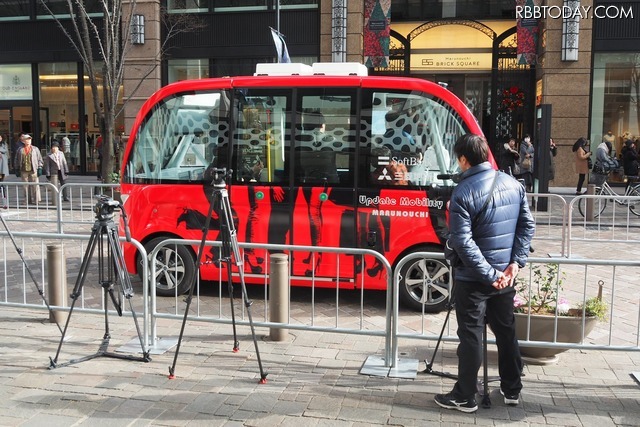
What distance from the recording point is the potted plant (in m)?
5.12

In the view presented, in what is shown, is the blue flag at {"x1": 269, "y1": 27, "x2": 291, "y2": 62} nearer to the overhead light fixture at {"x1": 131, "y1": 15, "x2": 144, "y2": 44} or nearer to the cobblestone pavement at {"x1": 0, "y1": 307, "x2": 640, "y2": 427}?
the cobblestone pavement at {"x1": 0, "y1": 307, "x2": 640, "y2": 427}

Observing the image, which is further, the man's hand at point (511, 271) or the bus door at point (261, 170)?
the bus door at point (261, 170)

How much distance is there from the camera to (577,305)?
5504mm

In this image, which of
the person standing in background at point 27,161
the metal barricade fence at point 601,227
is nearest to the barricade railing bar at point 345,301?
the metal barricade fence at point 601,227

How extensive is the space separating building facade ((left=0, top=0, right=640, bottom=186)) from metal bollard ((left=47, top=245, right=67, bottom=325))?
1430 centimetres

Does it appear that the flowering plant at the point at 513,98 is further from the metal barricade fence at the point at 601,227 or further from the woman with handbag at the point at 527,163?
the metal barricade fence at the point at 601,227

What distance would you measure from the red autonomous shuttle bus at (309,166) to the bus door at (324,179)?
0.04ft

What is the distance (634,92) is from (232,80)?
16.7 metres

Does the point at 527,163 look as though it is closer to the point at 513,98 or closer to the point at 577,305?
the point at 513,98

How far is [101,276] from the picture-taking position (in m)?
5.36

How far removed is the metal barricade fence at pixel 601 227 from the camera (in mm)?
10430

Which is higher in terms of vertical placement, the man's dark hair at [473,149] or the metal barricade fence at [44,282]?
the man's dark hair at [473,149]

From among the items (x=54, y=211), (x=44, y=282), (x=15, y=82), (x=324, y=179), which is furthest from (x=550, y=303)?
(x=15, y=82)

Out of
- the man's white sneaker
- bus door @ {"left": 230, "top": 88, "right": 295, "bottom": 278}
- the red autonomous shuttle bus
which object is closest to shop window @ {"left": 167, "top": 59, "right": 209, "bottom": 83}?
the red autonomous shuttle bus
